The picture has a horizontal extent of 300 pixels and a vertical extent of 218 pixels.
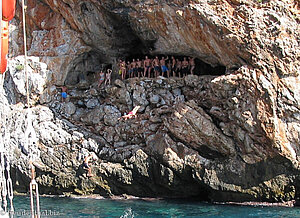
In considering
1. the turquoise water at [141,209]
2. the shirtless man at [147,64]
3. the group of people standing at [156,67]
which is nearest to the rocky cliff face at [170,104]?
the group of people standing at [156,67]

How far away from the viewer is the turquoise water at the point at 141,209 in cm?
1780

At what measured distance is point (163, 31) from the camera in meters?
22.1

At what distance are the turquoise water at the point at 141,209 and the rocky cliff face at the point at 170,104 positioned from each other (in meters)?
1.13

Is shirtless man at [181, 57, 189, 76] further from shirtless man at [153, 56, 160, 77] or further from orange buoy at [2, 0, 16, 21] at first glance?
orange buoy at [2, 0, 16, 21]

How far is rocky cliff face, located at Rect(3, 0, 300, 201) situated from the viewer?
19.2 m

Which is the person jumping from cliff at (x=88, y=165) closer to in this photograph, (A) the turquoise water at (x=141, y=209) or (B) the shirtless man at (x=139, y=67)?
(A) the turquoise water at (x=141, y=209)

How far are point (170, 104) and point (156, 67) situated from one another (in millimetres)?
2983

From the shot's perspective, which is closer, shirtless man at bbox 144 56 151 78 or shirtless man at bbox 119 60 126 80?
shirtless man at bbox 144 56 151 78

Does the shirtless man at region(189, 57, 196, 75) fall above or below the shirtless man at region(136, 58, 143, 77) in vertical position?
below

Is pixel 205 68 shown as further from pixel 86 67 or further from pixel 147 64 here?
pixel 86 67

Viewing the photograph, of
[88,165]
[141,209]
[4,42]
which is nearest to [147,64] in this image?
[88,165]

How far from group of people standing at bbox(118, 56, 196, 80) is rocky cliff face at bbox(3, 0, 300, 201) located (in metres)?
0.62

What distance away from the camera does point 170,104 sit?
72.6 ft

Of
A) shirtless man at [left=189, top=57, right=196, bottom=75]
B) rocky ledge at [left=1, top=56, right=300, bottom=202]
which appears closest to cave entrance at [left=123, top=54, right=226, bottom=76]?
shirtless man at [left=189, top=57, right=196, bottom=75]
